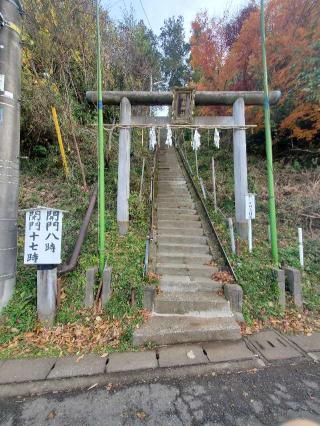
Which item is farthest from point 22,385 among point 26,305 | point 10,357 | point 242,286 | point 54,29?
point 54,29

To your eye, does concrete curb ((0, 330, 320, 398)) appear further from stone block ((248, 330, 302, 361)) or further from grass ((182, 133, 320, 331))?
grass ((182, 133, 320, 331))

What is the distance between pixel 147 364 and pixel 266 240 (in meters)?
4.78

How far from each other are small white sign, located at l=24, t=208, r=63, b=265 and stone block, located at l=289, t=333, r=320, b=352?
4.32 m

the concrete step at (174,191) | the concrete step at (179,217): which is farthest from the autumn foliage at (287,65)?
the concrete step at (179,217)

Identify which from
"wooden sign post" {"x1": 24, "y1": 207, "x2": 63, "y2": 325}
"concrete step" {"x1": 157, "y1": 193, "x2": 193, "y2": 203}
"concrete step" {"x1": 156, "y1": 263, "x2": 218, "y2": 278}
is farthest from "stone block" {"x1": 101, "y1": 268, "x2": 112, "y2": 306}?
"concrete step" {"x1": 157, "y1": 193, "x2": 193, "y2": 203}

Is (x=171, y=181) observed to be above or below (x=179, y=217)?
above

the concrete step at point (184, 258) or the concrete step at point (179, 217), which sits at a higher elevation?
the concrete step at point (179, 217)

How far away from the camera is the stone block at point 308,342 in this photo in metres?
3.86

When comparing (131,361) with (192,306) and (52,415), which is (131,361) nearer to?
(52,415)

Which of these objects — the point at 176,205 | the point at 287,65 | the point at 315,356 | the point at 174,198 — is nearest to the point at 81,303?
the point at 315,356

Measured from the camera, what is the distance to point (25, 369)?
11.0ft

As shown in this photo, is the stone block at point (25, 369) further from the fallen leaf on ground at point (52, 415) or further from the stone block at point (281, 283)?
the stone block at point (281, 283)

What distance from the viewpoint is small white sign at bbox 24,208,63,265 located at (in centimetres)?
414

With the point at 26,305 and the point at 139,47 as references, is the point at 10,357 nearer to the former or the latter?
the point at 26,305
